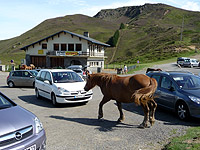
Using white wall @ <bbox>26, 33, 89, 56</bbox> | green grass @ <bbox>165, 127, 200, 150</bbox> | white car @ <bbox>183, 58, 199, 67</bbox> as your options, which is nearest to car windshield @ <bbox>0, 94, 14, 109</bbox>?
green grass @ <bbox>165, 127, 200, 150</bbox>

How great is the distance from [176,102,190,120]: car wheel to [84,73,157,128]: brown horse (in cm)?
114

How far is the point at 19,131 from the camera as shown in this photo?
390 cm

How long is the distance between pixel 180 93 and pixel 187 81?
947 millimetres

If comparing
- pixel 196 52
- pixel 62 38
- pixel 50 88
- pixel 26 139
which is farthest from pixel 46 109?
pixel 196 52

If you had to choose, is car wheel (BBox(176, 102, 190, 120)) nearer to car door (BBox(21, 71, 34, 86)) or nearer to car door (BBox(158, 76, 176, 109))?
car door (BBox(158, 76, 176, 109))

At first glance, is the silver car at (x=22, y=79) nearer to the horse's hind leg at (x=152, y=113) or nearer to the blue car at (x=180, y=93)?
the blue car at (x=180, y=93)

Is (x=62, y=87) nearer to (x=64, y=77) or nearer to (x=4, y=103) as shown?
(x=64, y=77)

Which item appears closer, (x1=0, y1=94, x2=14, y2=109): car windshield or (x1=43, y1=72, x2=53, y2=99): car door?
(x1=0, y1=94, x2=14, y2=109): car windshield

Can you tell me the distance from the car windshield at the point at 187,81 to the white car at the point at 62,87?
3937 millimetres

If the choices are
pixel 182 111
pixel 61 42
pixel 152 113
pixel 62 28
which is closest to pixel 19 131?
pixel 152 113

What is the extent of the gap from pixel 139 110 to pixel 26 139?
611cm

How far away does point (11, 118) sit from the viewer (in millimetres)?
4199

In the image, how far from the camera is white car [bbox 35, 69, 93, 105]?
31.6ft

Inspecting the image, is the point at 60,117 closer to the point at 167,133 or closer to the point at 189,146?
the point at 167,133
